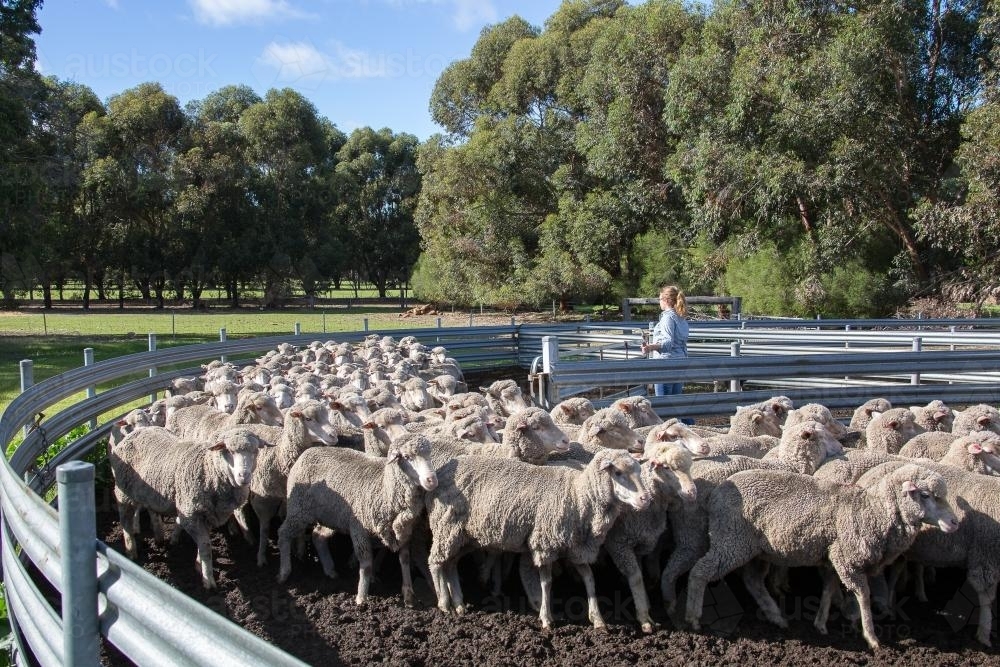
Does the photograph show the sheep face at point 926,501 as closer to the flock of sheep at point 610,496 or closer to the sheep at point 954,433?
the flock of sheep at point 610,496

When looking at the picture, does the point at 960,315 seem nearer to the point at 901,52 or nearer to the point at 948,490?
the point at 901,52

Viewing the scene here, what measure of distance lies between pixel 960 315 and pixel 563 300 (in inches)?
626

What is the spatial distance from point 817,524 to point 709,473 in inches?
30.3

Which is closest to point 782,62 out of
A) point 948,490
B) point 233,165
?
point 948,490

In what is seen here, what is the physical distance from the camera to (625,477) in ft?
16.3

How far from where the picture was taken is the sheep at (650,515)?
499 cm

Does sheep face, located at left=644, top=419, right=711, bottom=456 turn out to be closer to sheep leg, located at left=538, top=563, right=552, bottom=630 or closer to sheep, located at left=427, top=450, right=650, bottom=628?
sheep, located at left=427, top=450, right=650, bottom=628

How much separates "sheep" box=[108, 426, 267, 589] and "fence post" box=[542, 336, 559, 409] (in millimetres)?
2777

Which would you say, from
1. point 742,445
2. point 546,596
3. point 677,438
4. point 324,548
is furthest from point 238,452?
point 742,445

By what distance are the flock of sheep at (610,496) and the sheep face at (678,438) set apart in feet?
0.05

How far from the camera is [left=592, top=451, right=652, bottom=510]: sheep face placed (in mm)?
4895

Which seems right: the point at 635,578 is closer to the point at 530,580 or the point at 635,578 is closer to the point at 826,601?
the point at 530,580

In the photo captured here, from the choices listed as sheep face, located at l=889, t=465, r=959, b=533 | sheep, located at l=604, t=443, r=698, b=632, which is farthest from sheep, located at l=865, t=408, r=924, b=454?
sheep, located at l=604, t=443, r=698, b=632

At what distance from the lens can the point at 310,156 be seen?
5031 centimetres
